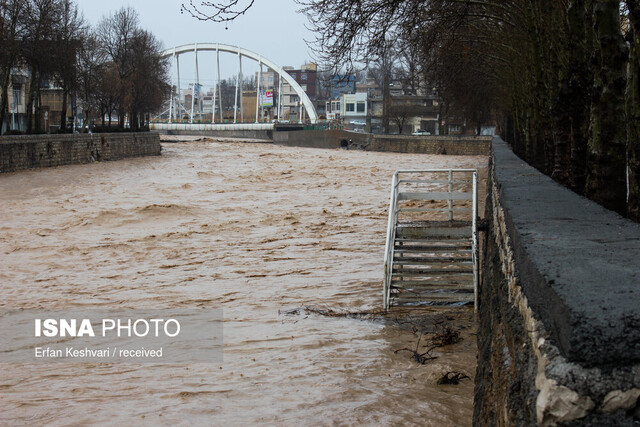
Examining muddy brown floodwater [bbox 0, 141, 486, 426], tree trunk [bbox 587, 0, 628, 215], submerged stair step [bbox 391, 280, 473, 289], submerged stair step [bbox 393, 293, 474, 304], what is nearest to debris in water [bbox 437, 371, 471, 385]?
muddy brown floodwater [bbox 0, 141, 486, 426]

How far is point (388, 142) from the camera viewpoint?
268ft

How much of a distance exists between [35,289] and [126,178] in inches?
1164

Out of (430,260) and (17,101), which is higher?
(17,101)

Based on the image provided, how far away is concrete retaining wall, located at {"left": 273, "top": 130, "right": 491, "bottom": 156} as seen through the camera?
69938 mm

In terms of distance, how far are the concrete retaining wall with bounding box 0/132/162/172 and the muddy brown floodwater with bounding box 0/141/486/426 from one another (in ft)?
31.4

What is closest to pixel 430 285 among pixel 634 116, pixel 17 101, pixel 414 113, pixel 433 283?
pixel 433 283

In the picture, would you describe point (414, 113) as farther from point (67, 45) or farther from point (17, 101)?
point (67, 45)

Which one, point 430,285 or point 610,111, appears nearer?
point 610,111

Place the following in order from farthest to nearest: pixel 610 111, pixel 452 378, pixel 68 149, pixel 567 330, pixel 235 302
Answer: pixel 68 149, pixel 235 302, pixel 610 111, pixel 452 378, pixel 567 330

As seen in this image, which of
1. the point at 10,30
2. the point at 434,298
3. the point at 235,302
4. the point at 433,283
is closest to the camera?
the point at 434,298

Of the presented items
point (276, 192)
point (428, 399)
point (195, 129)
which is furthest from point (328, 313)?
point (195, 129)

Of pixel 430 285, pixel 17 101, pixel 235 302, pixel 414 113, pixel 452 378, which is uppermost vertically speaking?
pixel 414 113

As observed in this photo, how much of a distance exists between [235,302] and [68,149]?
3931 cm

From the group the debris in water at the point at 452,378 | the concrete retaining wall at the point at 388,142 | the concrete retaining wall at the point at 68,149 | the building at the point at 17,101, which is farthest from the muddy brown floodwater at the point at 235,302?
the building at the point at 17,101
